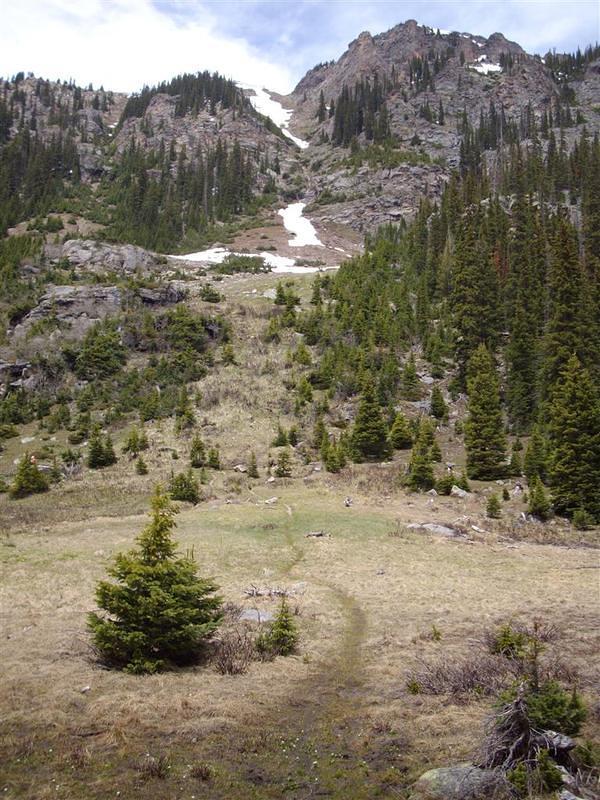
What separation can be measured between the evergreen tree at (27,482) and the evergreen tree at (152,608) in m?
29.1

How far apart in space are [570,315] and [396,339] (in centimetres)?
1968

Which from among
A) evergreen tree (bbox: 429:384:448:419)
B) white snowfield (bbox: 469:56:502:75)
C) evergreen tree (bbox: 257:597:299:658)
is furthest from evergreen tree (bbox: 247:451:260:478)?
white snowfield (bbox: 469:56:502:75)

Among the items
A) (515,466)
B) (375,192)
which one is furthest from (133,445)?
(375,192)

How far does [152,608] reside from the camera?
11.9 m

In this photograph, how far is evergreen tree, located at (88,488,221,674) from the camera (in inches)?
470

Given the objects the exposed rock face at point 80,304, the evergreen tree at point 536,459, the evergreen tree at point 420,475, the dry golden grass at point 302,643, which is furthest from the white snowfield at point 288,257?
the dry golden grass at point 302,643

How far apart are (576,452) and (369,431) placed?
16.3 metres

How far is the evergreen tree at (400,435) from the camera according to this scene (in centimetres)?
Answer: 4716

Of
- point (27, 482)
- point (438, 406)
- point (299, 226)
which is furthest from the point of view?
point (299, 226)

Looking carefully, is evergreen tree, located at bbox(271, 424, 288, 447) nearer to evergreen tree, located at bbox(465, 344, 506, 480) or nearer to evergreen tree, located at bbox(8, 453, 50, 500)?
evergreen tree, located at bbox(465, 344, 506, 480)

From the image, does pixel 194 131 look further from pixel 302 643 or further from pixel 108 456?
pixel 302 643

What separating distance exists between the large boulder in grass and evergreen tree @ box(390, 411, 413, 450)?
4005 cm

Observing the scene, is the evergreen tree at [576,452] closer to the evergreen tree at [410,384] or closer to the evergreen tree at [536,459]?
the evergreen tree at [536,459]

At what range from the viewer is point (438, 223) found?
83.4 metres
